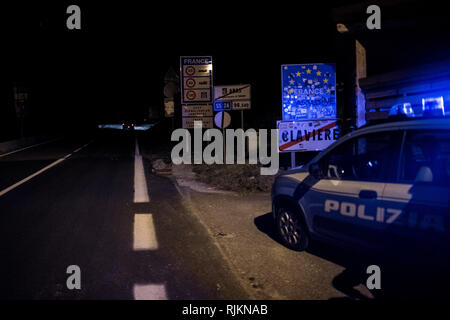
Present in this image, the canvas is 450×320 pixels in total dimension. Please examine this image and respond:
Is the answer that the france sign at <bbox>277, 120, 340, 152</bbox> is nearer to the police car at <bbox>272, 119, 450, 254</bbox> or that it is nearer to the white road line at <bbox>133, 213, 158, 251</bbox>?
→ the white road line at <bbox>133, 213, 158, 251</bbox>

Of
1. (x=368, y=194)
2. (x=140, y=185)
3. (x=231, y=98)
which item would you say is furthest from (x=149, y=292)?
(x=231, y=98)

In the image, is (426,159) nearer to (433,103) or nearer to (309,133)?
(433,103)

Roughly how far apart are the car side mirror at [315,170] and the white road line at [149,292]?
215cm

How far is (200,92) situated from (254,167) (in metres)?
4.77

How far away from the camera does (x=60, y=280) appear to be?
4.29 m

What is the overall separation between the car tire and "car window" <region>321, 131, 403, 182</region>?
2.60 feet

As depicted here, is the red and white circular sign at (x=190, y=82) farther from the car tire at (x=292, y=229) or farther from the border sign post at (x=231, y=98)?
the car tire at (x=292, y=229)

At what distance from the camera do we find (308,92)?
400 inches

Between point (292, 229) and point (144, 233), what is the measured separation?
7.67ft

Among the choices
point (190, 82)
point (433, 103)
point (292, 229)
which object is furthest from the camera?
point (190, 82)

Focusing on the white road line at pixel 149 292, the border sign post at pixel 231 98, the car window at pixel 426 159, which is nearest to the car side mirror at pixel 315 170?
the car window at pixel 426 159

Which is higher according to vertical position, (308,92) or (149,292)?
(308,92)
